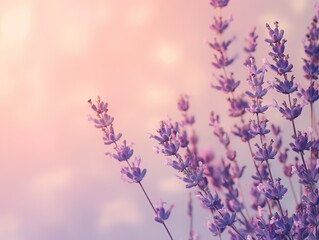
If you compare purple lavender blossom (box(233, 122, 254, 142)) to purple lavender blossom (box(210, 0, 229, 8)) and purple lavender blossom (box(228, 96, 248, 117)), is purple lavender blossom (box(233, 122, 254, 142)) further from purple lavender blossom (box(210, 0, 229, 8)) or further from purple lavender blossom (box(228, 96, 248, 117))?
purple lavender blossom (box(210, 0, 229, 8))

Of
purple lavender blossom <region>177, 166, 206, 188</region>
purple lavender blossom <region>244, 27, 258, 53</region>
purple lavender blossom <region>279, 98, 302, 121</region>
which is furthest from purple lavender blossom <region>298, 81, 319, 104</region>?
purple lavender blossom <region>244, 27, 258, 53</region>

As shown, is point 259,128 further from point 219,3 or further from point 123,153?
point 219,3

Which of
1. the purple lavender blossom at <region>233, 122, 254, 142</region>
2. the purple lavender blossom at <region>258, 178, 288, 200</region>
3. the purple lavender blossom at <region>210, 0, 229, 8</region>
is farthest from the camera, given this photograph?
the purple lavender blossom at <region>210, 0, 229, 8</region>

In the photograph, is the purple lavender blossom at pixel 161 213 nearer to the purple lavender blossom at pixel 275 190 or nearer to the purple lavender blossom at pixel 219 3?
the purple lavender blossom at pixel 275 190

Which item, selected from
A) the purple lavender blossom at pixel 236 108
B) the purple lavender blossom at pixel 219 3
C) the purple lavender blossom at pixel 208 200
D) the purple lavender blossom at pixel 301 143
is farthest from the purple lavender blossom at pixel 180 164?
the purple lavender blossom at pixel 219 3

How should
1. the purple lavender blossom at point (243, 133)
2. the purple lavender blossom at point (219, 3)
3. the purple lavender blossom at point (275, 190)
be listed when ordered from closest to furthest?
the purple lavender blossom at point (275, 190) < the purple lavender blossom at point (243, 133) < the purple lavender blossom at point (219, 3)

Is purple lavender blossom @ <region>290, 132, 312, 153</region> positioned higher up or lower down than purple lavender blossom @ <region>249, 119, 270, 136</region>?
lower down

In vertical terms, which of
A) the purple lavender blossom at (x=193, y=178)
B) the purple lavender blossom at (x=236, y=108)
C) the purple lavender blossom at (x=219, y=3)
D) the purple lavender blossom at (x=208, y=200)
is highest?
the purple lavender blossom at (x=219, y=3)

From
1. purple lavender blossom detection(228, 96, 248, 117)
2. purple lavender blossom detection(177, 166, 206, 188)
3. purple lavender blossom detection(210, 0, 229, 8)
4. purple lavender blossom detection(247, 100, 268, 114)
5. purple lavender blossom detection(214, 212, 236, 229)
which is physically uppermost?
purple lavender blossom detection(210, 0, 229, 8)

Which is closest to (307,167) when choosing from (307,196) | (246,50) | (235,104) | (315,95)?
(307,196)

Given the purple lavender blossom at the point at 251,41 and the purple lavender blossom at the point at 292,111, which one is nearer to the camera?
the purple lavender blossom at the point at 292,111
